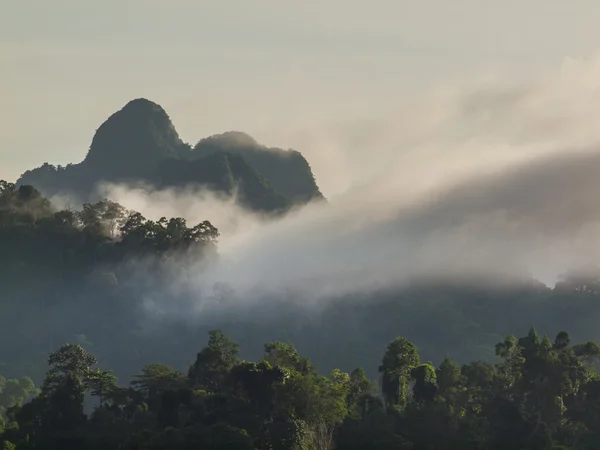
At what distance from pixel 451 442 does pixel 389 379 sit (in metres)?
12.1

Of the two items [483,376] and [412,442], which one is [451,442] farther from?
[483,376]

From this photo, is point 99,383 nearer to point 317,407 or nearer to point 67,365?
point 67,365

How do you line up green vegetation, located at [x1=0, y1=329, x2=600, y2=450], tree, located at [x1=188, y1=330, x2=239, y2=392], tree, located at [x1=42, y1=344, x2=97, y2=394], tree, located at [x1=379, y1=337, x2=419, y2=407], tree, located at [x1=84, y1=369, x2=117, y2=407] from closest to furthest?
green vegetation, located at [x1=0, y1=329, x2=600, y2=450]
tree, located at [x1=84, y1=369, x2=117, y2=407]
tree, located at [x1=42, y1=344, x2=97, y2=394]
tree, located at [x1=188, y1=330, x2=239, y2=392]
tree, located at [x1=379, y1=337, x2=419, y2=407]

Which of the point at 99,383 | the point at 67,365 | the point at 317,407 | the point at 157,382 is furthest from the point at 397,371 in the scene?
the point at 67,365

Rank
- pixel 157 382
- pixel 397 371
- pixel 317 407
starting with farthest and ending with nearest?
pixel 397 371
pixel 157 382
pixel 317 407

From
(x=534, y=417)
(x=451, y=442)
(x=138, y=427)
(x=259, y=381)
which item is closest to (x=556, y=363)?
(x=534, y=417)

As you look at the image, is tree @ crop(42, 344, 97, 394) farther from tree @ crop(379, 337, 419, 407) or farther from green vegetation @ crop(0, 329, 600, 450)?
tree @ crop(379, 337, 419, 407)

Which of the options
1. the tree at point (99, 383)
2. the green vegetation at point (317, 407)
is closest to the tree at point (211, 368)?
the green vegetation at point (317, 407)

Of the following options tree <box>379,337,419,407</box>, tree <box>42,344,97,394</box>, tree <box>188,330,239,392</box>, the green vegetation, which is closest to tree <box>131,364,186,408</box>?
the green vegetation

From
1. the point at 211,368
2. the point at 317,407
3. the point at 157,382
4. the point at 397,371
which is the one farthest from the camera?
the point at 397,371

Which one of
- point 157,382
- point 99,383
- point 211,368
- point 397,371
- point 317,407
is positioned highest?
point 211,368

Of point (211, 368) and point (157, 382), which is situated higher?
point (211, 368)

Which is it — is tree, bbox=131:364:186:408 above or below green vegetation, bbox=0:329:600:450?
above

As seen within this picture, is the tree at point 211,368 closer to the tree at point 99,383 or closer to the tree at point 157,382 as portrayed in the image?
the tree at point 157,382
